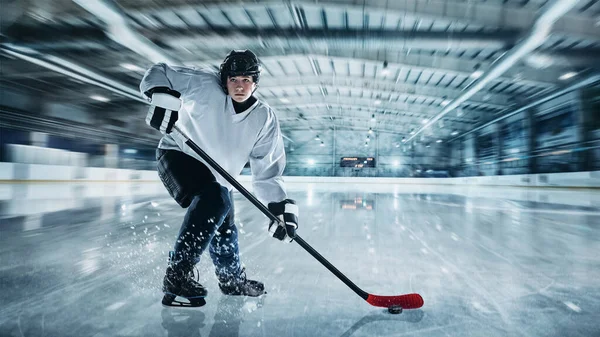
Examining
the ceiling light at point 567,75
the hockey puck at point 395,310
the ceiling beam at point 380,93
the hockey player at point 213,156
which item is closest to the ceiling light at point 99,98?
the ceiling beam at point 380,93

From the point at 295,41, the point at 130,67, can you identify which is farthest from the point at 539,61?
the point at 130,67

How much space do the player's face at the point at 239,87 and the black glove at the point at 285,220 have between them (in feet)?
1.73

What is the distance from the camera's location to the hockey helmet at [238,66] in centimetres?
152

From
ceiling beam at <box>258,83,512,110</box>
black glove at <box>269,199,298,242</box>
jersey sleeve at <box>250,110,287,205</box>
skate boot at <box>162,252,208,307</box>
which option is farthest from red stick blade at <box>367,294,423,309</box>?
ceiling beam at <box>258,83,512,110</box>

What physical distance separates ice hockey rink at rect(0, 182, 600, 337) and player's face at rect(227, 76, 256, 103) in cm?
92

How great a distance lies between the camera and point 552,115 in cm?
1134

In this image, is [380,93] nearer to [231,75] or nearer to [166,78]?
[231,75]

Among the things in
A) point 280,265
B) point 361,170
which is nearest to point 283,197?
point 280,265

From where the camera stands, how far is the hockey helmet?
152cm

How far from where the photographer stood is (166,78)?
1.50m

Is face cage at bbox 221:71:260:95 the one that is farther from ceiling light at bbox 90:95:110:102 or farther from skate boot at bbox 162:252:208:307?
ceiling light at bbox 90:95:110:102

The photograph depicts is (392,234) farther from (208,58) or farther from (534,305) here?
(208,58)

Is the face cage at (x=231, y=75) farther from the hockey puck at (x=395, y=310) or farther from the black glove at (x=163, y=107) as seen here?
the hockey puck at (x=395, y=310)

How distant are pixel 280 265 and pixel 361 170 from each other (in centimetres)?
2340
